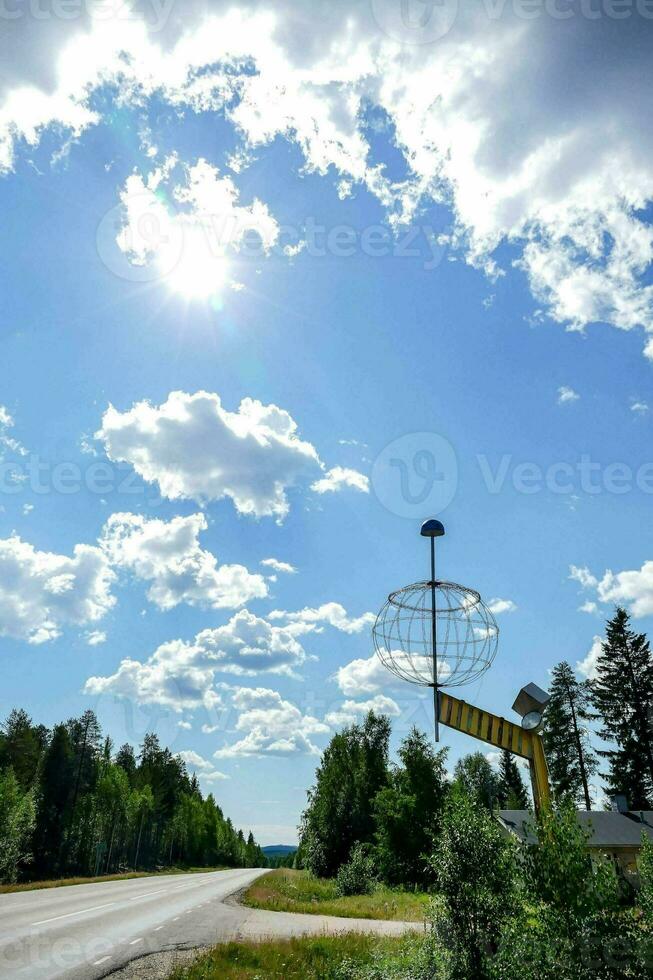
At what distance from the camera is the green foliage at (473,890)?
995cm

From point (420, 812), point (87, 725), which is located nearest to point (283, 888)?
point (420, 812)

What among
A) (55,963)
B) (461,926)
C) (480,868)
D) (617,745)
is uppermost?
(617,745)

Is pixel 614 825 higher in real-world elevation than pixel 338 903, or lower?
→ higher

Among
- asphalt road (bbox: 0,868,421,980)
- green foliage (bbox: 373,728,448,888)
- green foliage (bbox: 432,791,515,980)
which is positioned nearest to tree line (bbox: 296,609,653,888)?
green foliage (bbox: 373,728,448,888)

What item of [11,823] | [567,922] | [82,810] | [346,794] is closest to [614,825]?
[346,794]

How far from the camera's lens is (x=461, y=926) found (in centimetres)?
1011

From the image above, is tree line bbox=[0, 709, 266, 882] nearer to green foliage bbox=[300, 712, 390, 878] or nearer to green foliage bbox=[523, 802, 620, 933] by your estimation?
green foliage bbox=[300, 712, 390, 878]

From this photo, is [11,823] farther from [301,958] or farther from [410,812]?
[301,958]

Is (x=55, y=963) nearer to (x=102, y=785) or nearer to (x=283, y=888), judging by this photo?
(x=283, y=888)

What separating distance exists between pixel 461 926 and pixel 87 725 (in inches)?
3861

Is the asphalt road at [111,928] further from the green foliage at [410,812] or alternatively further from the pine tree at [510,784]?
the pine tree at [510,784]

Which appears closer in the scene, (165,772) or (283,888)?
(283,888)

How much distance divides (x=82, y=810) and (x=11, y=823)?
92.0 feet

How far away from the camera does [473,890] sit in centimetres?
1016
